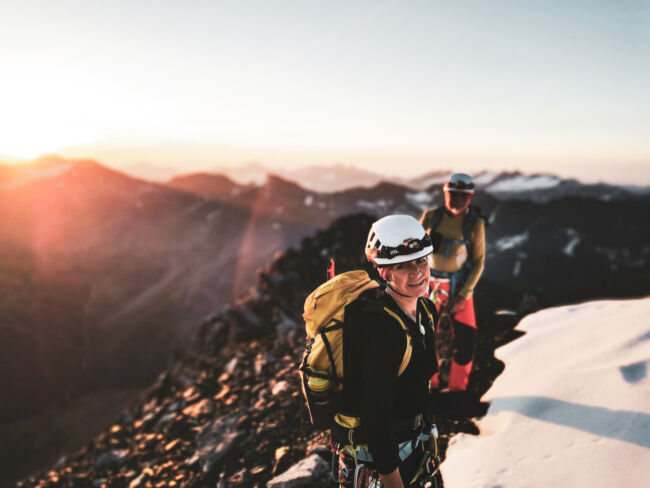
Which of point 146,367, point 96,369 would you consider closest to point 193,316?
point 146,367

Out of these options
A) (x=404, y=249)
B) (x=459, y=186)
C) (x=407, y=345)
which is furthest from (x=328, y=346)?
(x=459, y=186)

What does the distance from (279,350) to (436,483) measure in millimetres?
9919

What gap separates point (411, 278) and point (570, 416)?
394 cm

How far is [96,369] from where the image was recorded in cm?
7531

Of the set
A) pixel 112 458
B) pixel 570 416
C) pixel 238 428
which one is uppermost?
pixel 570 416

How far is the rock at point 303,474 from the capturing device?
5246 millimetres

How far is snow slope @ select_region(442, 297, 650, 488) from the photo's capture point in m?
3.73

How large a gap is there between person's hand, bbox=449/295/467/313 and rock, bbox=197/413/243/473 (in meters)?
5.74

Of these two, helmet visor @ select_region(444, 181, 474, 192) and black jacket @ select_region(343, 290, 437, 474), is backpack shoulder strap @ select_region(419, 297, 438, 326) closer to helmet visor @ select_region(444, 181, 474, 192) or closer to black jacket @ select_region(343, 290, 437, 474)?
black jacket @ select_region(343, 290, 437, 474)

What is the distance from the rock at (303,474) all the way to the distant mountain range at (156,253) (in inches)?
3062

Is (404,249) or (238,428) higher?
(404,249)

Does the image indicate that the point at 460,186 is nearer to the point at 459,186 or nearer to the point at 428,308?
the point at 459,186

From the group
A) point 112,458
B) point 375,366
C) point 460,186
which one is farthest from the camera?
point 112,458

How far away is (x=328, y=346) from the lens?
2279 mm
